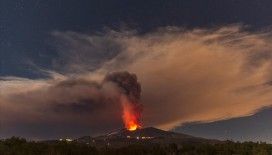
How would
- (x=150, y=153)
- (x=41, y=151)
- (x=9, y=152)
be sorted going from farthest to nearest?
(x=150, y=153) < (x=41, y=151) < (x=9, y=152)

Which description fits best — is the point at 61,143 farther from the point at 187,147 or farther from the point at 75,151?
the point at 187,147

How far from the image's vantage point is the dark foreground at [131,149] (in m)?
29.7

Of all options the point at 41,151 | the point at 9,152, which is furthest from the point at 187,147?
the point at 9,152

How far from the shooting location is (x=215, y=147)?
108 ft

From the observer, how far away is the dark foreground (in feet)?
97.3

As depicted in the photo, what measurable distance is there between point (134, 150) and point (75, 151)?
4.50 meters

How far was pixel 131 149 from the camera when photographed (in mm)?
33844

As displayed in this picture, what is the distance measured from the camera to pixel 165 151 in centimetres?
3225

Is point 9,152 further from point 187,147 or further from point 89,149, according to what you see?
point 187,147

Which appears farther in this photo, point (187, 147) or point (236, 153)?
point (187, 147)

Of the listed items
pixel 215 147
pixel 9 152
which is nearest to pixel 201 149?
pixel 215 147

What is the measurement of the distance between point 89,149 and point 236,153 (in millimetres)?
9949

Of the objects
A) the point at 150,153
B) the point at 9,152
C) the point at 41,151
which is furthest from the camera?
the point at 150,153

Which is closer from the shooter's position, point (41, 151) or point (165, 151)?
point (41, 151)
